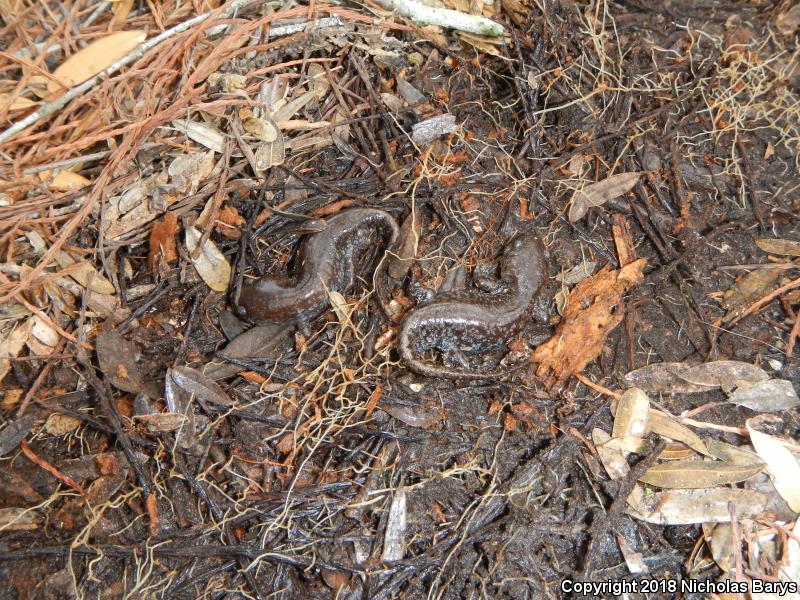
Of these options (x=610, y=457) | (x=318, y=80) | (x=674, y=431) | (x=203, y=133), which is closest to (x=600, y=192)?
(x=674, y=431)

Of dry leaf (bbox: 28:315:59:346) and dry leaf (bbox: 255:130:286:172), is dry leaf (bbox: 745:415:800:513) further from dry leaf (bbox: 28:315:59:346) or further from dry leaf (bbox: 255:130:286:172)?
dry leaf (bbox: 28:315:59:346)

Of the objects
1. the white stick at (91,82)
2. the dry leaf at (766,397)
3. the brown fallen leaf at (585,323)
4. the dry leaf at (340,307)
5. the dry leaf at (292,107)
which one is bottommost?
the dry leaf at (766,397)

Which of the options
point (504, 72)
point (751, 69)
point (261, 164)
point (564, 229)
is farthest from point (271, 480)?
point (751, 69)

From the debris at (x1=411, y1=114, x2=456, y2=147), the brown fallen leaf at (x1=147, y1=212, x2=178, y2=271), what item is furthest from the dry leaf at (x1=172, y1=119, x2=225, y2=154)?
the debris at (x1=411, y1=114, x2=456, y2=147)

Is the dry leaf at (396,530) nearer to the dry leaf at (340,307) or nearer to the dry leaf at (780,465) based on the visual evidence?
the dry leaf at (340,307)

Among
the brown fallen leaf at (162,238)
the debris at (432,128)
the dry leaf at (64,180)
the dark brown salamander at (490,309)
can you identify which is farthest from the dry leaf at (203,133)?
the dark brown salamander at (490,309)

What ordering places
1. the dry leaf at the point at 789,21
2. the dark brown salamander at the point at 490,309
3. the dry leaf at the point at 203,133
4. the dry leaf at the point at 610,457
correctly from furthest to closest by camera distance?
the dry leaf at the point at 789,21
the dark brown salamander at the point at 490,309
the dry leaf at the point at 203,133
the dry leaf at the point at 610,457

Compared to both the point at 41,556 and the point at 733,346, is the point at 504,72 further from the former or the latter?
the point at 41,556
